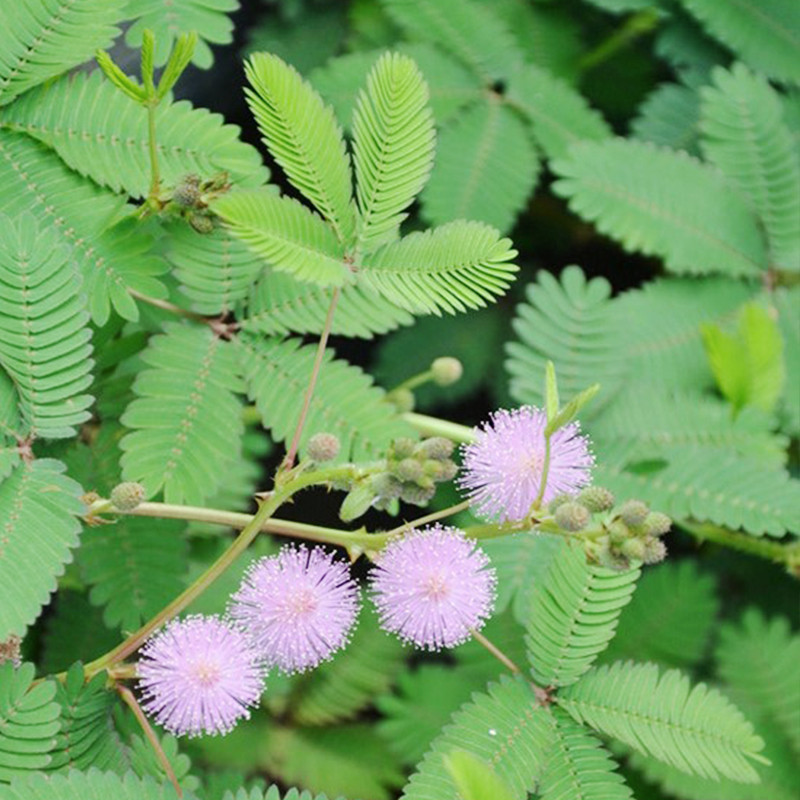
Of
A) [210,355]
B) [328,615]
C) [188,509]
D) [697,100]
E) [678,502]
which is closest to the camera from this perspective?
[328,615]

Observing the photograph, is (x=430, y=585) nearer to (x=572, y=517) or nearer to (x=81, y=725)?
(x=572, y=517)

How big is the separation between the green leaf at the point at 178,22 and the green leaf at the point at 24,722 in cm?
76

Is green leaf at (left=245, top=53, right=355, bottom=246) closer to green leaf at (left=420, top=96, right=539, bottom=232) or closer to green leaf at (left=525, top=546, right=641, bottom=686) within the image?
green leaf at (left=525, top=546, right=641, bottom=686)

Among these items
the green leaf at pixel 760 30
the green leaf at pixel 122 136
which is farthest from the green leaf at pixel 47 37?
the green leaf at pixel 760 30

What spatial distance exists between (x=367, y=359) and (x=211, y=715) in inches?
51.2

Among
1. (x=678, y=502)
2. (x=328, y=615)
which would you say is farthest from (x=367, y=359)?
(x=328, y=615)

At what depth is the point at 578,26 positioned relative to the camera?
7.31 ft

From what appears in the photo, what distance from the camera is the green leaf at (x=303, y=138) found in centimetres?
117

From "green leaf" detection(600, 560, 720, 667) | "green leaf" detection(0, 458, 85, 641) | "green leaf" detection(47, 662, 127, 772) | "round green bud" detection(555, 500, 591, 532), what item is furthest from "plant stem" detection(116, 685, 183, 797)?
"green leaf" detection(600, 560, 720, 667)

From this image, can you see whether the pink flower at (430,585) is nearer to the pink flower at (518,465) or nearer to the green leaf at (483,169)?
the pink flower at (518,465)

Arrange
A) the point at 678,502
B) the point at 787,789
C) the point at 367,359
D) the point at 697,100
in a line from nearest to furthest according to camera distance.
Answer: the point at 678,502, the point at 787,789, the point at 697,100, the point at 367,359

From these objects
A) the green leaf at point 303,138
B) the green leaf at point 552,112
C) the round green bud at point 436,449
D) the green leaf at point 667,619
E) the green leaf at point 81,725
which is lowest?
the green leaf at point 667,619

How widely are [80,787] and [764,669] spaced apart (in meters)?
1.30

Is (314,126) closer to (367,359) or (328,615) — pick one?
(328,615)
